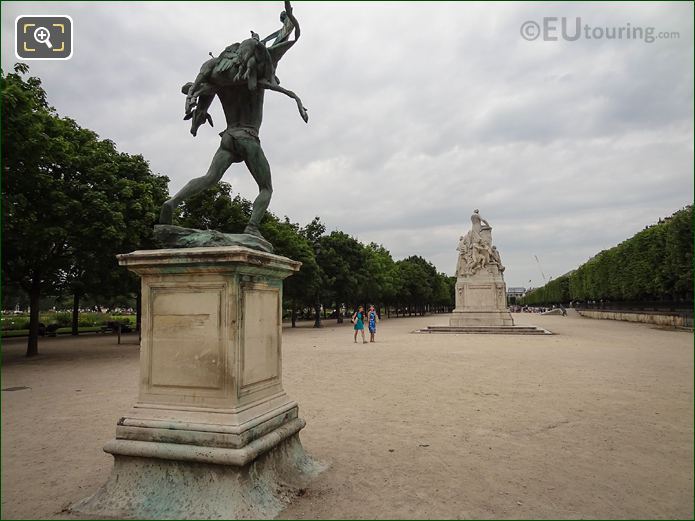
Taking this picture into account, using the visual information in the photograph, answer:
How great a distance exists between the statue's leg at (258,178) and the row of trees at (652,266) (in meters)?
31.3

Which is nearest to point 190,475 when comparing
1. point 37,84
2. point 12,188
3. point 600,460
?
point 600,460

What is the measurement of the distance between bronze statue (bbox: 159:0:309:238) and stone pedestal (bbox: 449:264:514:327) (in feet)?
96.7

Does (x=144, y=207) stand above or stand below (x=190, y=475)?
above

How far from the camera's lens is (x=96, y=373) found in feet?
46.0

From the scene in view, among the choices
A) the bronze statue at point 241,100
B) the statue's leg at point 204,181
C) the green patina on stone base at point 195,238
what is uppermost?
the bronze statue at point 241,100

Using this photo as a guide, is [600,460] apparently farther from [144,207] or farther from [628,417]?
[144,207]

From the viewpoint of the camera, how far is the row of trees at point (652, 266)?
3244 centimetres

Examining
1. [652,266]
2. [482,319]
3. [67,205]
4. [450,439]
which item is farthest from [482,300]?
[450,439]

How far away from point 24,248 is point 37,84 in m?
5.59

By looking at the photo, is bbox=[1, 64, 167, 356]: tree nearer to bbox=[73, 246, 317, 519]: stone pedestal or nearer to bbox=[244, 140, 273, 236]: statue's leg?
bbox=[244, 140, 273, 236]: statue's leg

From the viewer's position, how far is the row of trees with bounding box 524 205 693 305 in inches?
1277

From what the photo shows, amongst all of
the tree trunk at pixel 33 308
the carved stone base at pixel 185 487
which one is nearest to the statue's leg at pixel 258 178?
the carved stone base at pixel 185 487

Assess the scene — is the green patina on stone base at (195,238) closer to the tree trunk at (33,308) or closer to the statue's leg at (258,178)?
the statue's leg at (258,178)

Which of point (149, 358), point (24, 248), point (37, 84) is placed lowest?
point (149, 358)
